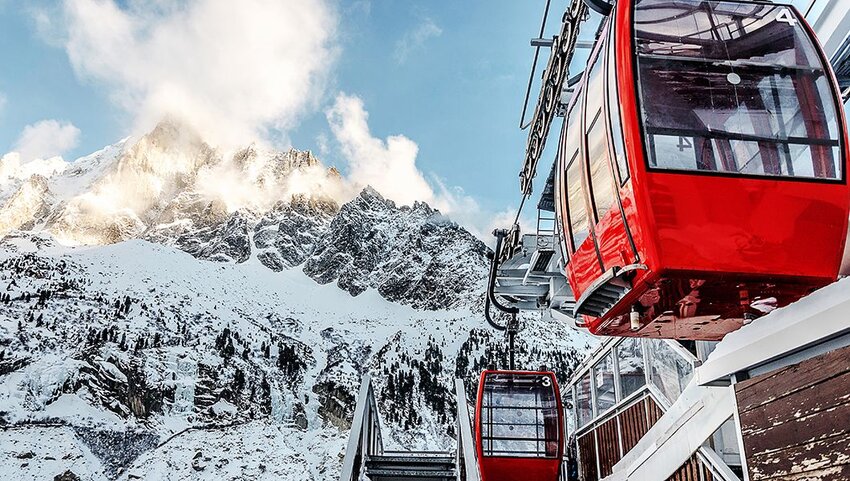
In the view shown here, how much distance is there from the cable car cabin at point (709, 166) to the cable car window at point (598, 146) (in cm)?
1

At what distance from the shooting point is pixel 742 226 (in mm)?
2736

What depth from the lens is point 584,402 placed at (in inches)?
363

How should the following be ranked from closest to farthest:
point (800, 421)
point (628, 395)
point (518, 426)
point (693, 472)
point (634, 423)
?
point (800, 421)
point (693, 472)
point (634, 423)
point (628, 395)
point (518, 426)

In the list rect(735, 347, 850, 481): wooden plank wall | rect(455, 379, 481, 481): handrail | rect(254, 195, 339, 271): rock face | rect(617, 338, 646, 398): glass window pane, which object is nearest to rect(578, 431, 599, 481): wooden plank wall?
rect(617, 338, 646, 398): glass window pane

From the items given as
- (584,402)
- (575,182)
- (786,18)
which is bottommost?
(584,402)

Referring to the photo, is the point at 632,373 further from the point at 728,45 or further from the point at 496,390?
the point at 728,45

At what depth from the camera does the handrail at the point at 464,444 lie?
447cm

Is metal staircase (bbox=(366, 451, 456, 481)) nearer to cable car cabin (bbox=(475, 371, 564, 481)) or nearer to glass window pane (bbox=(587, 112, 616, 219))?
cable car cabin (bbox=(475, 371, 564, 481))

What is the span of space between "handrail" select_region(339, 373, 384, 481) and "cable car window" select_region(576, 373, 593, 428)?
3188mm

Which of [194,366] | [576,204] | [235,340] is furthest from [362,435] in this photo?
[235,340]

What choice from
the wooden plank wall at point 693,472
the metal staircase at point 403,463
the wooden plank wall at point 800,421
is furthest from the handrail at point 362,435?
the wooden plank wall at point 800,421

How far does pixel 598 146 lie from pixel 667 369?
147 inches

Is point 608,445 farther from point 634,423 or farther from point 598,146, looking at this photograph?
point 598,146

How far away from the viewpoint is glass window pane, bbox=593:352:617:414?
25.6 feet
